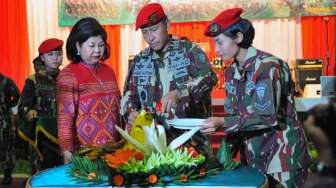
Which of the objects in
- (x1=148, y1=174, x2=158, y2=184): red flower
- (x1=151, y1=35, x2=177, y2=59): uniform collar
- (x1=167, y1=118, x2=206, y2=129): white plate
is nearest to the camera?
(x1=148, y1=174, x2=158, y2=184): red flower

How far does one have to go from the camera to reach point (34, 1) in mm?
8156

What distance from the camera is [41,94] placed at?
3908 millimetres

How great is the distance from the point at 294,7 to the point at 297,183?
5.63 m

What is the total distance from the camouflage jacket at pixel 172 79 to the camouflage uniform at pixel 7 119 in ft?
7.47

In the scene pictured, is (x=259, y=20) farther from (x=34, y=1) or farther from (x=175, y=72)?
(x=175, y=72)

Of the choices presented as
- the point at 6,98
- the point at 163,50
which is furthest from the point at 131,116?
the point at 6,98

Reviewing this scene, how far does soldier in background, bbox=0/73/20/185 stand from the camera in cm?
437

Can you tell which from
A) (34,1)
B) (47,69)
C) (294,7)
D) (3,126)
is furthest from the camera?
(34,1)

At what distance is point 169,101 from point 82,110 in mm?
453

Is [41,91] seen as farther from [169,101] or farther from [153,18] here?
[169,101]

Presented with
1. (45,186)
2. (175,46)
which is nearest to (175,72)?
(175,46)

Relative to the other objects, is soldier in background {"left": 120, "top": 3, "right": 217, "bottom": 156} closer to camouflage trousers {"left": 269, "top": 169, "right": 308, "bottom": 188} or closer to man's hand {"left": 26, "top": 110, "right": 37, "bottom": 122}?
camouflage trousers {"left": 269, "top": 169, "right": 308, "bottom": 188}

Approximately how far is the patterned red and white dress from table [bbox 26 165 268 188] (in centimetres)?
67

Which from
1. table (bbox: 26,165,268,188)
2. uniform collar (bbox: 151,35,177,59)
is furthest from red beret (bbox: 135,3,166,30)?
table (bbox: 26,165,268,188)
